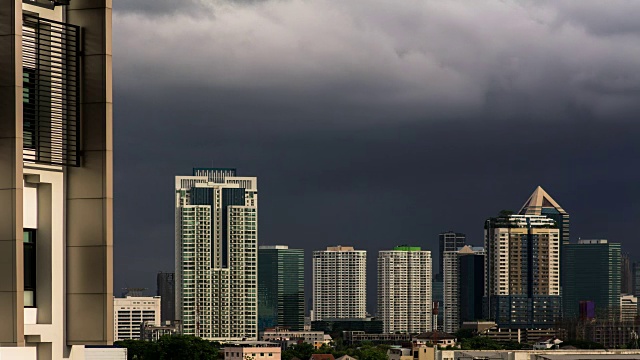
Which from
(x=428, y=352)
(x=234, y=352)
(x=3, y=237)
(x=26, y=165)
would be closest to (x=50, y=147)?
(x=26, y=165)

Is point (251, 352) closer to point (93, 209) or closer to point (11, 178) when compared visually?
point (93, 209)

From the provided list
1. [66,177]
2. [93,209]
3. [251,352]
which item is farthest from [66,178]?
[251,352]

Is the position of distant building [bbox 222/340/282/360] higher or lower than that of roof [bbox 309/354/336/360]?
higher

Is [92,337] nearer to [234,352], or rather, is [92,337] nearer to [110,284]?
[110,284]

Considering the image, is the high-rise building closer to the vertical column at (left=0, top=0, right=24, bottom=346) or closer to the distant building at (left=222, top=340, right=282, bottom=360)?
the vertical column at (left=0, top=0, right=24, bottom=346)

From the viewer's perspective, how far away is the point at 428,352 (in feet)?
521

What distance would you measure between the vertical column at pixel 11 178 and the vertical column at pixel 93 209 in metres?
1.55

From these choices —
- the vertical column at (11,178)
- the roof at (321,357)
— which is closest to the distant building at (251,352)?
the roof at (321,357)

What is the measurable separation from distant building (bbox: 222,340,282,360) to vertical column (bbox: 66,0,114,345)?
122m

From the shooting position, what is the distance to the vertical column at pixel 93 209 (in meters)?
19.8

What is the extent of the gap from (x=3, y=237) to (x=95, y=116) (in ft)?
8.16

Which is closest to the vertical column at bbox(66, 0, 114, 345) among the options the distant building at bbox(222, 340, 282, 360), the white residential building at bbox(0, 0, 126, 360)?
the white residential building at bbox(0, 0, 126, 360)

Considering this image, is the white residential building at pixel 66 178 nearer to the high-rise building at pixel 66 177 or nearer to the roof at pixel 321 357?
the high-rise building at pixel 66 177

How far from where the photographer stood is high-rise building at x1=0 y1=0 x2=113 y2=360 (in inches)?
763
